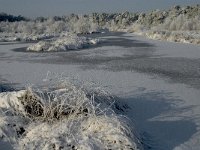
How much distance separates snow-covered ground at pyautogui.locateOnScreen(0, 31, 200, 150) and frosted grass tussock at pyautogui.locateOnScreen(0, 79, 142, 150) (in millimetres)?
641

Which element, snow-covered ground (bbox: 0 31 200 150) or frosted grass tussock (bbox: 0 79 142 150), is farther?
snow-covered ground (bbox: 0 31 200 150)

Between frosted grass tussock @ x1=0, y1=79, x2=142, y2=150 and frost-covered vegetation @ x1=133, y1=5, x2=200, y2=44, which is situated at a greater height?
frosted grass tussock @ x1=0, y1=79, x2=142, y2=150

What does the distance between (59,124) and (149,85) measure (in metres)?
4.76

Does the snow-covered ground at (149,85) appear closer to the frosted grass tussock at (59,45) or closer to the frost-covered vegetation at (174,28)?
the frosted grass tussock at (59,45)

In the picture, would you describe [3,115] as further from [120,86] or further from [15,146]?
[120,86]

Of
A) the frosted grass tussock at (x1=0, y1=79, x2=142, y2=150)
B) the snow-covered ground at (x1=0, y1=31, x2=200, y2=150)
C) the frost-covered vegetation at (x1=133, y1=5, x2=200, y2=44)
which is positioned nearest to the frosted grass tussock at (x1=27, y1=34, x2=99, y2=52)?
the snow-covered ground at (x1=0, y1=31, x2=200, y2=150)

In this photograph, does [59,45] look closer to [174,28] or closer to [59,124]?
[59,124]

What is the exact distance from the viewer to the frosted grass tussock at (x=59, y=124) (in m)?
5.90

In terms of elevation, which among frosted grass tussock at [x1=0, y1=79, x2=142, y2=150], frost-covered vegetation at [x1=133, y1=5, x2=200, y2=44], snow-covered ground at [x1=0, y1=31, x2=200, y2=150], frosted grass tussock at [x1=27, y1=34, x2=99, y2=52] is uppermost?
frosted grass tussock at [x1=0, y1=79, x2=142, y2=150]

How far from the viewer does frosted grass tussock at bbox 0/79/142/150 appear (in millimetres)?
5898

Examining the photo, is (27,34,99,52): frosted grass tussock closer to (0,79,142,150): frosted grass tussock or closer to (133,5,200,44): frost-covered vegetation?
(133,5,200,44): frost-covered vegetation

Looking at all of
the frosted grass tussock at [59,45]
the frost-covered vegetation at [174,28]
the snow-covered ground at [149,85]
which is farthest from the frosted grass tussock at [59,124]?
the frost-covered vegetation at [174,28]

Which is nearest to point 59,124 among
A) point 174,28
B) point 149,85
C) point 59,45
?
point 149,85

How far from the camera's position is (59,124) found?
6410mm
